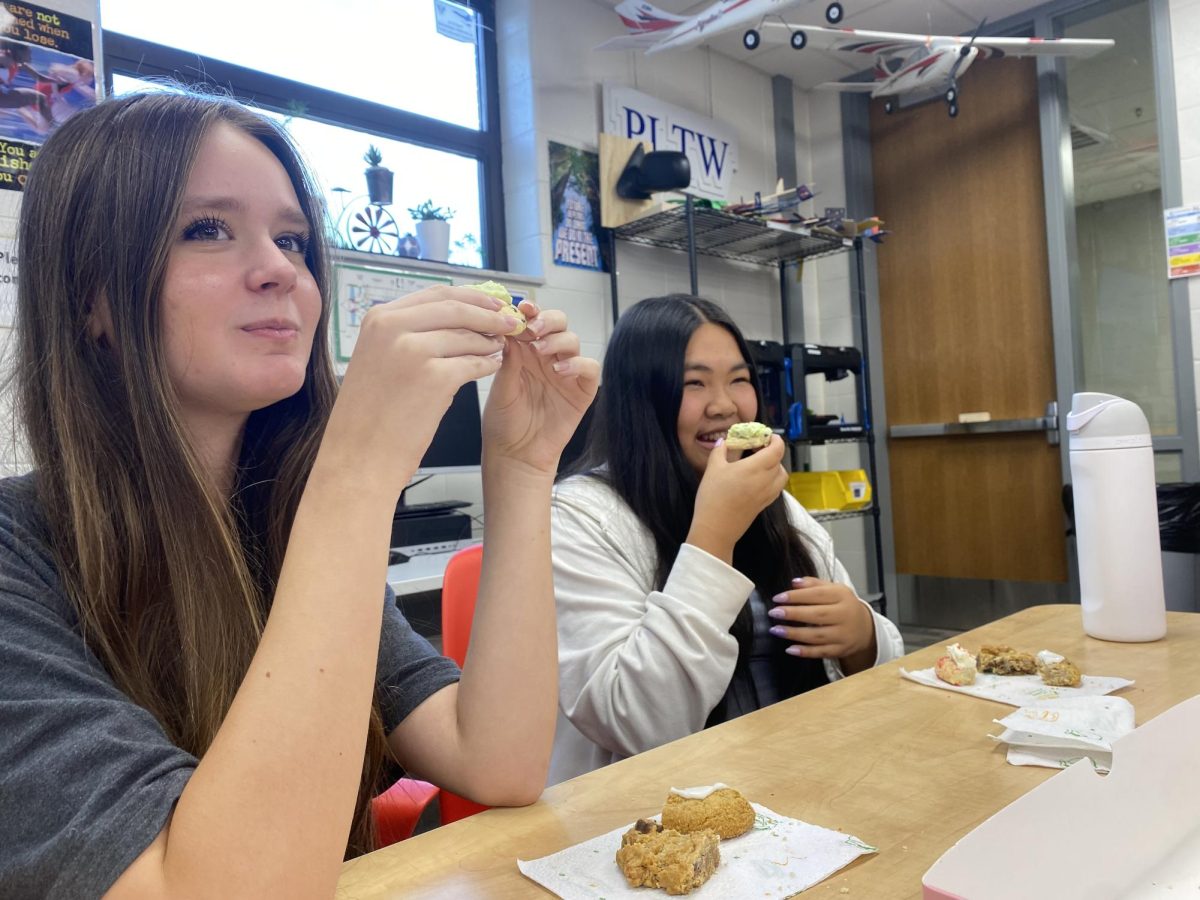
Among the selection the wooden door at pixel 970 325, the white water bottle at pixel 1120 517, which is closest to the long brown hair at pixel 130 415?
the white water bottle at pixel 1120 517

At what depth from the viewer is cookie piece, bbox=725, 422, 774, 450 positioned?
1429mm

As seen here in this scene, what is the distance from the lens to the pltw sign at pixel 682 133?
3529 millimetres

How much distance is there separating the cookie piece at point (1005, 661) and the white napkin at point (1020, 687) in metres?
0.01

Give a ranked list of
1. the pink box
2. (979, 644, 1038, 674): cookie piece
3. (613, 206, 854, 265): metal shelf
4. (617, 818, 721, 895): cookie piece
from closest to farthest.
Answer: the pink box, (617, 818, 721, 895): cookie piece, (979, 644, 1038, 674): cookie piece, (613, 206, 854, 265): metal shelf

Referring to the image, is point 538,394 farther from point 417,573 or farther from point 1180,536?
point 1180,536

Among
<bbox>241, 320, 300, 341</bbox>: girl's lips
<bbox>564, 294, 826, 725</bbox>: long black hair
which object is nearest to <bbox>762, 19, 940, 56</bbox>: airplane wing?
<bbox>564, 294, 826, 725</bbox>: long black hair

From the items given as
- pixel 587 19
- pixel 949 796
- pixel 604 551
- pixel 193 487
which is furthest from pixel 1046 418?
pixel 193 487

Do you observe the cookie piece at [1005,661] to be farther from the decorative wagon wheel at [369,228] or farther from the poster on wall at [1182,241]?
the poster on wall at [1182,241]

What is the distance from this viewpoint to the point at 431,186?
10.5ft

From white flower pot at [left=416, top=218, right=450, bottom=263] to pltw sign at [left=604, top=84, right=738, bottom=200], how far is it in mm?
957

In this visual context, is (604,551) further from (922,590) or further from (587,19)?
(922,590)

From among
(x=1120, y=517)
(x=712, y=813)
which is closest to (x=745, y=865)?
(x=712, y=813)

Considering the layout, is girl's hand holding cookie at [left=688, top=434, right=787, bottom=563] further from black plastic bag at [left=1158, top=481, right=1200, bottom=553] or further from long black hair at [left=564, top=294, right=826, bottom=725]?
black plastic bag at [left=1158, top=481, right=1200, bottom=553]

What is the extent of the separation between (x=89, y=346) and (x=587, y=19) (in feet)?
10.5
